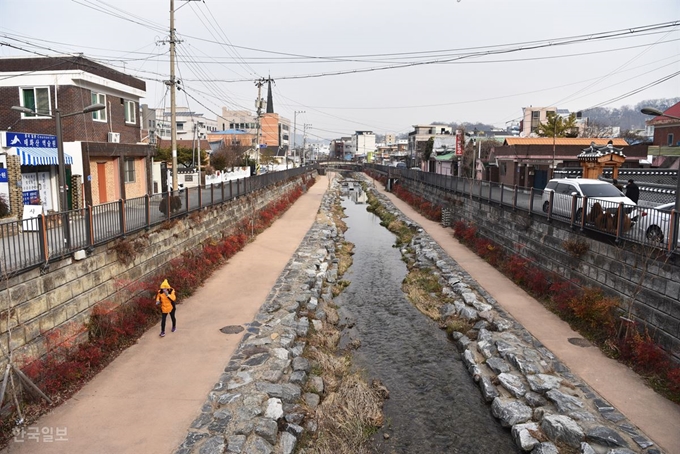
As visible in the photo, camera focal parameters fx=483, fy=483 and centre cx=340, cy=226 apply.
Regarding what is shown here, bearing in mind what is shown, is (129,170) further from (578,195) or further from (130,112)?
(578,195)

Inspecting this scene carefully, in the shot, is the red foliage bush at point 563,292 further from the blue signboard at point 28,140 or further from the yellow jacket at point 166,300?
the blue signboard at point 28,140

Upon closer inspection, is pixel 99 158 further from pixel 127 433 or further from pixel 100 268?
pixel 127 433

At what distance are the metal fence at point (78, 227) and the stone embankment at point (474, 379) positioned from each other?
14.6 ft

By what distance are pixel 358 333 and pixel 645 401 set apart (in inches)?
329

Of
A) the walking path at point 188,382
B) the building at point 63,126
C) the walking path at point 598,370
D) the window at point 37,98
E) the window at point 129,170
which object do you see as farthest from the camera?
the window at point 129,170

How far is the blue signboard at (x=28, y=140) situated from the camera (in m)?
18.1

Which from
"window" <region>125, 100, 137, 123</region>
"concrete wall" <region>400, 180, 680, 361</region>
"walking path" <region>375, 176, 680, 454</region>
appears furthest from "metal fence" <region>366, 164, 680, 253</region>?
"window" <region>125, 100, 137, 123</region>

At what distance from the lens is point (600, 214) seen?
1452 centimetres

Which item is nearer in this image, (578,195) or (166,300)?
(166,300)

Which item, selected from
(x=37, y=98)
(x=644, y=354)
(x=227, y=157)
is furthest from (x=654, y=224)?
(x=227, y=157)

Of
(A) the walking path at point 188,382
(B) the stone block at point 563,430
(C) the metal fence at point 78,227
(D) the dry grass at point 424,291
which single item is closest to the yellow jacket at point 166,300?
(A) the walking path at point 188,382

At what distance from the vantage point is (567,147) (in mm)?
35469

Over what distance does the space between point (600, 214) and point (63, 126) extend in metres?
22.2

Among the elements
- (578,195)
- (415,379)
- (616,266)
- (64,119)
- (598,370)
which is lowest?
(415,379)
